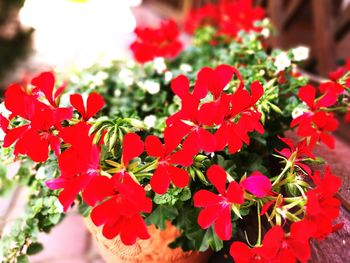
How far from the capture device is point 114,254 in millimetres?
692

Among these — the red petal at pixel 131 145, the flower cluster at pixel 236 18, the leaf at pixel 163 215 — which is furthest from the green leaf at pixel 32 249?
the flower cluster at pixel 236 18

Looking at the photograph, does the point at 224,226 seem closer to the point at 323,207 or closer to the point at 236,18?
the point at 323,207

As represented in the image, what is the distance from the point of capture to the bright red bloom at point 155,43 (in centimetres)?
110

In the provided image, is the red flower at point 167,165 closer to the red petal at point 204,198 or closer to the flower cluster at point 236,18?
the red petal at point 204,198

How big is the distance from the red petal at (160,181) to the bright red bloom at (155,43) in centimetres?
→ 69

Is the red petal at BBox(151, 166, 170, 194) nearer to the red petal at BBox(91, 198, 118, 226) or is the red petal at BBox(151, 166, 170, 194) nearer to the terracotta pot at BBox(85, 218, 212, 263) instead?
the red petal at BBox(91, 198, 118, 226)

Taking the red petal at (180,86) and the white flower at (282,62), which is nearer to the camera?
the red petal at (180,86)

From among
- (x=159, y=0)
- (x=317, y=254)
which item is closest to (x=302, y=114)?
(x=317, y=254)

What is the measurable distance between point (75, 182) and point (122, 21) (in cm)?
349

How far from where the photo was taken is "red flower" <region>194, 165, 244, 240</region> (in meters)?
0.46

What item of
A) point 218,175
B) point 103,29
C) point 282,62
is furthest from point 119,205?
point 103,29

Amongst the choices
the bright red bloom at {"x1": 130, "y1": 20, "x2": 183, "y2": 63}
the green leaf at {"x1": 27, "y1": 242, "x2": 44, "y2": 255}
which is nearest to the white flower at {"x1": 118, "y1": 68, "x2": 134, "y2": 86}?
the bright red bloom at {"x1": 130, "y1": 20, "x2": 183, "y2": 63}

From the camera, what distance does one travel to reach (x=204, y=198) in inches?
18.4

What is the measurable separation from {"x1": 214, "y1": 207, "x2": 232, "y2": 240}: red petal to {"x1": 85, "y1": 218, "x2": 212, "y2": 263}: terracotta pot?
0.22m
